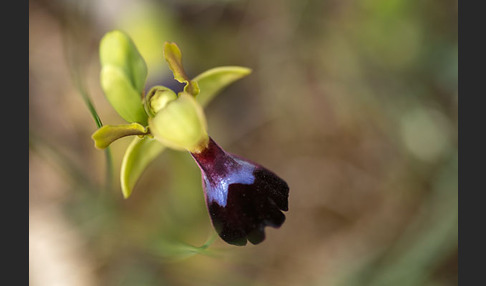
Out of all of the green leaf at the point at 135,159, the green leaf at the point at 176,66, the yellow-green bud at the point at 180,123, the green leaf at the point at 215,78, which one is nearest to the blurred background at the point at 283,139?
the green leaf at the point at 215,78

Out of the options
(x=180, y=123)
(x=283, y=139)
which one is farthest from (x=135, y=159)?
(x=283, y=139)

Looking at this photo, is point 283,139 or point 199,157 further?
point 283,139

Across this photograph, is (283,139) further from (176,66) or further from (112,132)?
(112,132)

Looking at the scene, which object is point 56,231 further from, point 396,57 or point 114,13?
point 396,57

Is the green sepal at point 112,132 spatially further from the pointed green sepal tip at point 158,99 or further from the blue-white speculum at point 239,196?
the blue-white speculum at point 239,196

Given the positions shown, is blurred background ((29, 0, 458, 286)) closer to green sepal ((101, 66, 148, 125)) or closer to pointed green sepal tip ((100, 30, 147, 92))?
pointed green sepal tip ((100, 30, 147, 92))

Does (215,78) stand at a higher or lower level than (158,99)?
higher

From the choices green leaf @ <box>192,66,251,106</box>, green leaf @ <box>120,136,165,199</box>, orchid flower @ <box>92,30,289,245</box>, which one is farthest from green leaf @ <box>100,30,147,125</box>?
green leaf @ <box>192,66,251,106</box>
